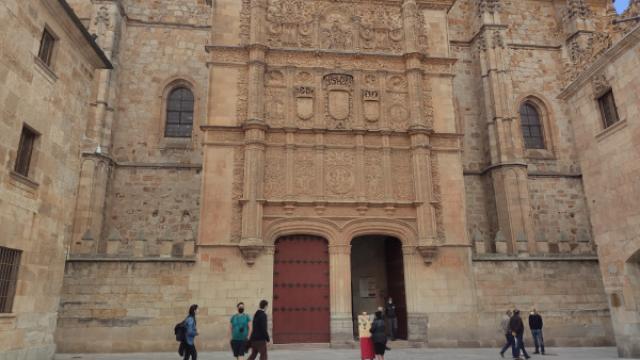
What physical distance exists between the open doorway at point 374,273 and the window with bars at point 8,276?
425 inches

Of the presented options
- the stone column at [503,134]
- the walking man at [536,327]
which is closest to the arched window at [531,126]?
the stone column at [503,134]

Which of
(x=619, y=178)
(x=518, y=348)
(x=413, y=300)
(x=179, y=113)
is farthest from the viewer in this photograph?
(x=179, y=113)

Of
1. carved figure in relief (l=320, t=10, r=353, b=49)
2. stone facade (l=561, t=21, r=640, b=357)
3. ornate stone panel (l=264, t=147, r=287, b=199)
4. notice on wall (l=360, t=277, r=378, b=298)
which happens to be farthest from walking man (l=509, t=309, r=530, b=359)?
carved figure in relief (l=320, t=10, r=353, b=49)

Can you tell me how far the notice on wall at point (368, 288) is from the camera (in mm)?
17297

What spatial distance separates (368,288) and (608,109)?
10.1 m

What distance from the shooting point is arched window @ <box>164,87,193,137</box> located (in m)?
20.9

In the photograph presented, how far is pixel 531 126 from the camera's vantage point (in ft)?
77.8

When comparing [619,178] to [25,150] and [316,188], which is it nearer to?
[316,188]

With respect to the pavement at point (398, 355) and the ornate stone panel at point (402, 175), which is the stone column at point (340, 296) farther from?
the ornate stone panel at point (402, 175)

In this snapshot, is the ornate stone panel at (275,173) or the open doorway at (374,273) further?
the open doorway at (374,273)

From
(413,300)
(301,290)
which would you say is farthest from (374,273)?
(301,290)

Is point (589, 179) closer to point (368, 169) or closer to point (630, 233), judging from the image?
point (630, 233)

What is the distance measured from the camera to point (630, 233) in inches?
422

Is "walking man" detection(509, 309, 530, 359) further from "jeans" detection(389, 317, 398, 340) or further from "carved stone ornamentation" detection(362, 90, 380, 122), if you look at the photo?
"carved stone ornamentation" detection(362, 90, 380, 122)
